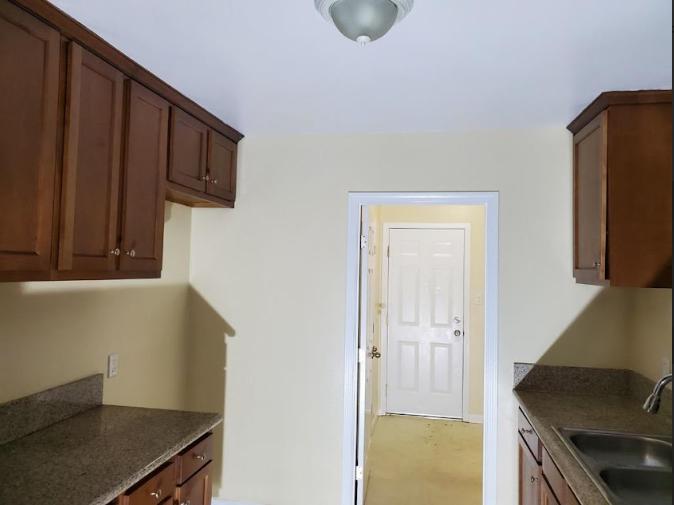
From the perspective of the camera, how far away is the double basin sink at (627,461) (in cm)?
156

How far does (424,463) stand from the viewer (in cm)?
363

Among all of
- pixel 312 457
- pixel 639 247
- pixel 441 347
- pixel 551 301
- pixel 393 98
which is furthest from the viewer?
pixel 441 347

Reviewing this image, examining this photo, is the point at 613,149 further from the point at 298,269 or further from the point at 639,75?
the point at 298,269

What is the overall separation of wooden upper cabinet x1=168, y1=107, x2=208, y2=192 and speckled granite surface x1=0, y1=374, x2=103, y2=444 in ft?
3.44

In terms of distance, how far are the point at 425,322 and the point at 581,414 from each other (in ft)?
8.58

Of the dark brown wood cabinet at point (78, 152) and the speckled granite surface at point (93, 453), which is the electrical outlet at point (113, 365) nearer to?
the speckled granite surface at point (93, 453)

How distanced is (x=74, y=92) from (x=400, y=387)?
407 centimetres

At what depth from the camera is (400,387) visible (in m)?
4.77

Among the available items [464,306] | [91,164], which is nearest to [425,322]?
[464,306]

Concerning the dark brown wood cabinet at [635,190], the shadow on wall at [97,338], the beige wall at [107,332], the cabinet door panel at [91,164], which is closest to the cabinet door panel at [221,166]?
the beige wall at [107,332]

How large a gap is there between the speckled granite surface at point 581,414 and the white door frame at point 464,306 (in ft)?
6.78

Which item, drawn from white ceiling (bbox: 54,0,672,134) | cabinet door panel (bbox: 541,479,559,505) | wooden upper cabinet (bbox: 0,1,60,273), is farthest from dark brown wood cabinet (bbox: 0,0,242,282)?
cabinet door panel (bbox: 541,479,559,505)

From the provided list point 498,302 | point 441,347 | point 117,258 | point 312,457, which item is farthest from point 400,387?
point 117,258

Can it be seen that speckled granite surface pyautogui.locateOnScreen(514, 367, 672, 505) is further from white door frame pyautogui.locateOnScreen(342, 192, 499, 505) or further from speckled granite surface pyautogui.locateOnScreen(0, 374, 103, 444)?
speckled granite surface pyautogui.locateOnScreen(0, 374, 103, 444)
